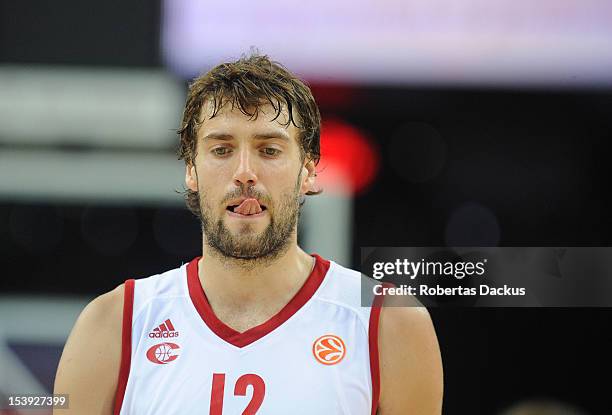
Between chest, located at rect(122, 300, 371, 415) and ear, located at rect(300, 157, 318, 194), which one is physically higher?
ear, located at rect(300, 157, 318, 194)

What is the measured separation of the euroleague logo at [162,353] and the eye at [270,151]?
2.51ft

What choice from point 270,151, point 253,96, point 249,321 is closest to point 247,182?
point 270,151

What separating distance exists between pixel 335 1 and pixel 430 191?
4.04 feet

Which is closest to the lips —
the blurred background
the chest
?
the chest

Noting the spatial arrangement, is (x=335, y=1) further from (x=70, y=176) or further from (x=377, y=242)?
(x=70, y=176)

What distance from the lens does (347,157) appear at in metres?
4.71

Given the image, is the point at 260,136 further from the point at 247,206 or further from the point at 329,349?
the point at 329,349

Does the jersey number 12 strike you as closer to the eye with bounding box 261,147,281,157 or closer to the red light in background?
the eye with bounding box 261,147,281,157

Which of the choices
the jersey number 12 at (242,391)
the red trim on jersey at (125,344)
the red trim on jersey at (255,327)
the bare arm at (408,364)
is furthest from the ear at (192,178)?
the bare arm at (408,364)

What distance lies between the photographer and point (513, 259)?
455cm

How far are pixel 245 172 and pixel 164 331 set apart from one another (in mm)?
669

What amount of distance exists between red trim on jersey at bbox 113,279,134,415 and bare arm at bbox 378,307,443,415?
0.91m

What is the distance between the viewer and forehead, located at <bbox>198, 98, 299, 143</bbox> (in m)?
2.89

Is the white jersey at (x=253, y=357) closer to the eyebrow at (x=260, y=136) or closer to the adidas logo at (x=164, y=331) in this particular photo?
the adidas logo at (x=164, y=331)
